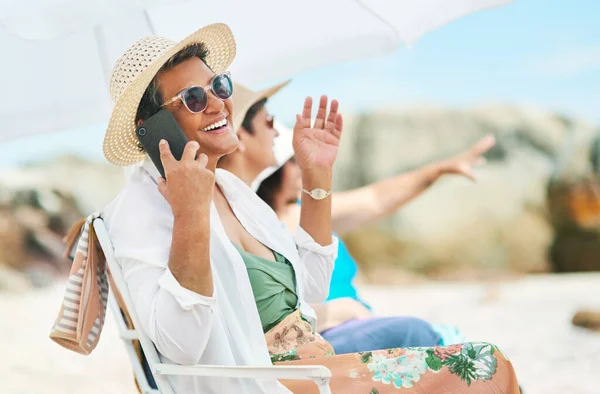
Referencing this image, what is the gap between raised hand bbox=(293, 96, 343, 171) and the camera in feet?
8.60

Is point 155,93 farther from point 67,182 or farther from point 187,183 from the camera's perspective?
point 67,182

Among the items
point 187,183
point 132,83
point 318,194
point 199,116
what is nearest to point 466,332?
point 318,194

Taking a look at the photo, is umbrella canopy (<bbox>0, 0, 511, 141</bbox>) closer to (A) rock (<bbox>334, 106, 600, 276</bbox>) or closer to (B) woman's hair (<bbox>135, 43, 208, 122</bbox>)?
(B) woman's hair (<bbox>135, 43, 208, 122</bbox>)

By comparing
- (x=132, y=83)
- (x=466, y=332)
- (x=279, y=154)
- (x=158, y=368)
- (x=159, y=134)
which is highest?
(x=132, y=83)

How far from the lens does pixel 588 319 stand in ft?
28.5

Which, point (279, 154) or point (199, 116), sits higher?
point (199, 116)

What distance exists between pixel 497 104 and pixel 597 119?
158 cm

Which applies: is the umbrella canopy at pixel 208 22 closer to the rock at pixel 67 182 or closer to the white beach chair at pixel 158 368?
the white beach chair at pixel 158 368

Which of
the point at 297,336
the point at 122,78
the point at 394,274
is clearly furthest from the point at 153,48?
the point at 394,274

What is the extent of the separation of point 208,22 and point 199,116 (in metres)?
1.42

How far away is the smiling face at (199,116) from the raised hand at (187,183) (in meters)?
0.24

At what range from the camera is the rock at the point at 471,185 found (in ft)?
42.4

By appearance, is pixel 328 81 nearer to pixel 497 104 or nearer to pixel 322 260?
pixel 497 104

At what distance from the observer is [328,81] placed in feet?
50.0
